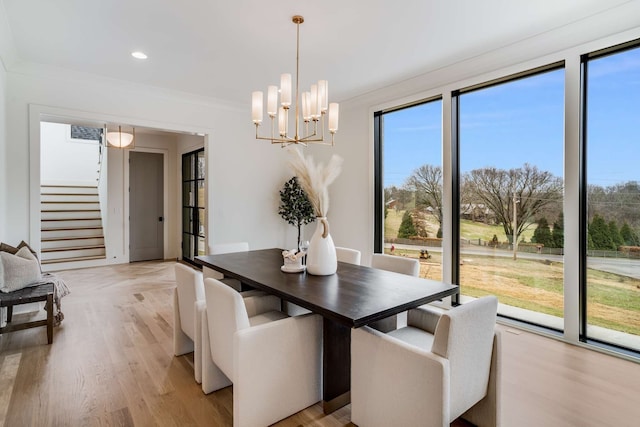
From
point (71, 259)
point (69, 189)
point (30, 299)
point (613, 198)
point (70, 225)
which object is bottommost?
point (71, 259)

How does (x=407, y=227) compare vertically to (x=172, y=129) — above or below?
below

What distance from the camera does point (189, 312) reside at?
2.54 m

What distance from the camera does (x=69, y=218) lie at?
715 cm

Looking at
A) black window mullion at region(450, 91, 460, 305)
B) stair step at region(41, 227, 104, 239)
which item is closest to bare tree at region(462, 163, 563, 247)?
black window mullion at region(450, 91, 460, 305)

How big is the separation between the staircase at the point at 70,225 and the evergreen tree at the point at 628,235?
7.84 metres

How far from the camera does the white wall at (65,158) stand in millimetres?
7728

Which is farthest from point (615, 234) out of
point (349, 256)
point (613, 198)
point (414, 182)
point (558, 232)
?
point (349, 256)

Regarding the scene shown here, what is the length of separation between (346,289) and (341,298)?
0.20 m

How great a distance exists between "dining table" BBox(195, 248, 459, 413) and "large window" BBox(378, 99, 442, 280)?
193cm

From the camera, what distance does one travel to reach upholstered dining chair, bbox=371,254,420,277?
2.77m

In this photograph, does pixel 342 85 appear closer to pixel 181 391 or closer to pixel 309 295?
pixel 309 295

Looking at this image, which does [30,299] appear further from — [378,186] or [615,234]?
[615,234]

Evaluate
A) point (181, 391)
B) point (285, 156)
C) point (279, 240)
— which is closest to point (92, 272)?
point (279, 240)

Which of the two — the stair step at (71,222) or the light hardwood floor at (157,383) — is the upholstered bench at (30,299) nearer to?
the light hardwood floor at (157,383)
